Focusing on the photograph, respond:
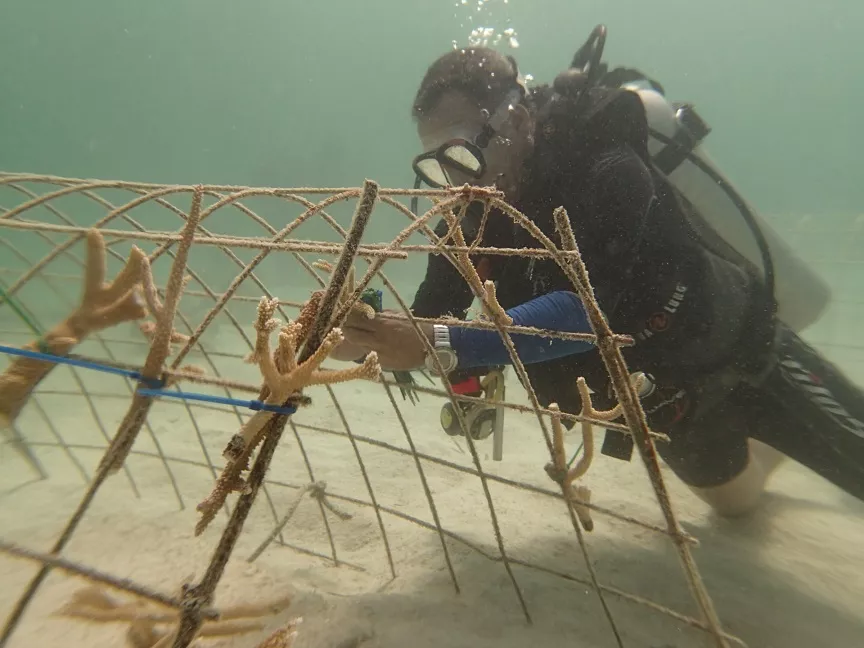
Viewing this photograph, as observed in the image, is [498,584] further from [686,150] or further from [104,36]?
[104,36]

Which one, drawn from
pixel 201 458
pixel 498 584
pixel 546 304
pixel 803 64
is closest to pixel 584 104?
pixel 546 304

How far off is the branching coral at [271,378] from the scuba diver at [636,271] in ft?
5.02

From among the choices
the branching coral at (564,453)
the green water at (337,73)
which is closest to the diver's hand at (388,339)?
the branching coral at (564,453)

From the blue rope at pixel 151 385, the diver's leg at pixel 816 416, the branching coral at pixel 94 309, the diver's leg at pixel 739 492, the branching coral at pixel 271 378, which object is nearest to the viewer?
the branching coral at pixel 271 378

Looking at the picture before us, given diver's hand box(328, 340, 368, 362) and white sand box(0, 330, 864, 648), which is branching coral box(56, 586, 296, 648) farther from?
diver's hand box(328, 340, 368, 362)

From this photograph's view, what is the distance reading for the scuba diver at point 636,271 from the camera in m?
2.58

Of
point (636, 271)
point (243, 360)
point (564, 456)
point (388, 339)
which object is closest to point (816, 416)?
point (636, 271)

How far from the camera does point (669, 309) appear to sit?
8.82ft

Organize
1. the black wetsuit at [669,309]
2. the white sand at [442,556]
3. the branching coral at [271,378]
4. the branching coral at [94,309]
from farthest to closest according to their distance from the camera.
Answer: the black wetsuit at [669,309] → the white sand at [442,556] → the branching coral at [94,309] → the branching coral at [271,378]

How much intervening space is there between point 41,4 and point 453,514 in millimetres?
87428

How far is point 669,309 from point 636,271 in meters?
0.29

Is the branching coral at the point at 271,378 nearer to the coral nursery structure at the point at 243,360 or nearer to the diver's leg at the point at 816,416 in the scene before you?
the coral nursery structure at the point at 243,360

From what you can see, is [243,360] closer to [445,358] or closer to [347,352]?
[347,352]

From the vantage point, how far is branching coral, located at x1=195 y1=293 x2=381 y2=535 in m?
0.90
